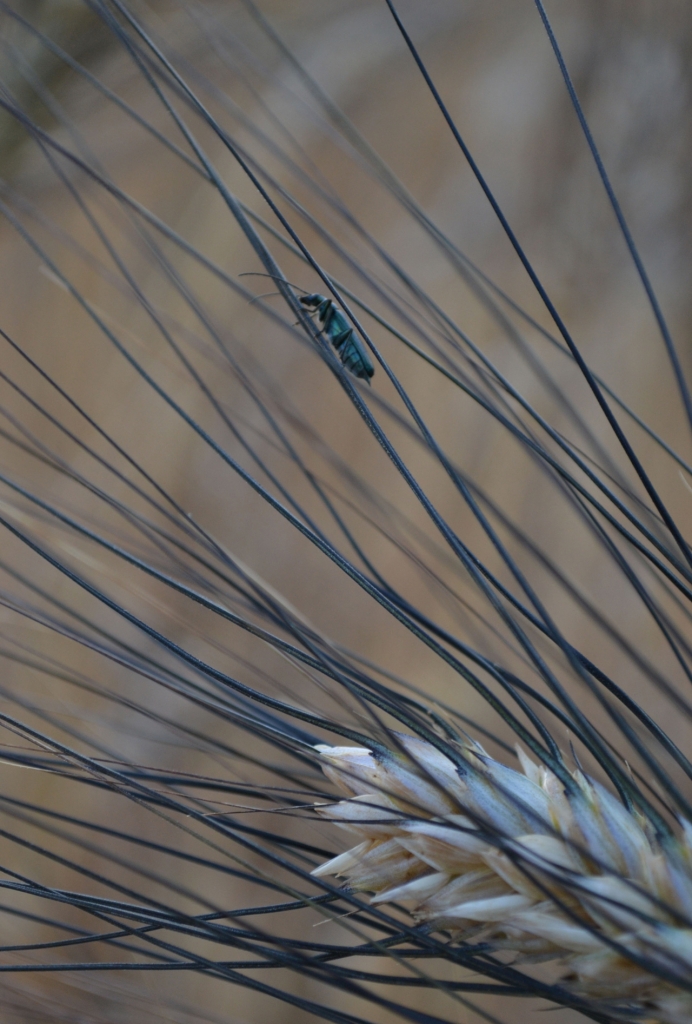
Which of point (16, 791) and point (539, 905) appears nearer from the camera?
point (539, 905)

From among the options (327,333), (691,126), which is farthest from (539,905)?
(691,126)

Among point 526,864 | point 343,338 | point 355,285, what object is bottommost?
point 526,864

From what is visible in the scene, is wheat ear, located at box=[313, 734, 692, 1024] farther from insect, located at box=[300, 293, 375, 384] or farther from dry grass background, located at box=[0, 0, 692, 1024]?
dry grass background, located at box=[0, 0, 692, 1024]

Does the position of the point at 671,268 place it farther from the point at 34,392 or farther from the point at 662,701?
the point at 34,392

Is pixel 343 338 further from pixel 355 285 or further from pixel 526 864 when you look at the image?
pixel 355 285

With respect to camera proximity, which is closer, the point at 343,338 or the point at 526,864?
the point at 526,864

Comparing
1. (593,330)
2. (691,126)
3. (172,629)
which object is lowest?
(172,629)

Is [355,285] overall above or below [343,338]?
above

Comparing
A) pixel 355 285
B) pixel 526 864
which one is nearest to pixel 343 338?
pixel 526 864
